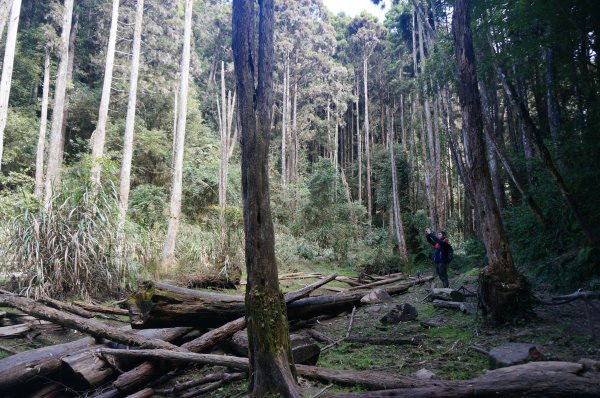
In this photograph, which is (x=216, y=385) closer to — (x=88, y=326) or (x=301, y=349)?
(x=301, y=349)

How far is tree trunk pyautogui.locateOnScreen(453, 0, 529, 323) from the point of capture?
5500 mm

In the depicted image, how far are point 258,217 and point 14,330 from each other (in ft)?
16.3

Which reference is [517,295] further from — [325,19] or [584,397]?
[325,19]

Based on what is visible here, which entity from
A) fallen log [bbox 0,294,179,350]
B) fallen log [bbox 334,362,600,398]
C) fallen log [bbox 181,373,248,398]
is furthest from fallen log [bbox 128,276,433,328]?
fallen log [bbox 334,362,600,398]

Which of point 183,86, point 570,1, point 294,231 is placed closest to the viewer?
point 570,1

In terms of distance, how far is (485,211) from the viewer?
19.3 feet

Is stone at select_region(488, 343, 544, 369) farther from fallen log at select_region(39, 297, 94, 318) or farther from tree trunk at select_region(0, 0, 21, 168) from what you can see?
tree trunk at select_region(0, 0, 21, 168)

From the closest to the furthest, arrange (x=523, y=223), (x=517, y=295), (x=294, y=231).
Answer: (x=517, y=295)
(x=523, y=223)
(x=294, y=231)

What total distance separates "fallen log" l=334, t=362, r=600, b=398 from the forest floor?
853mm

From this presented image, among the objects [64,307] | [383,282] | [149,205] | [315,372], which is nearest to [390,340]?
[315,372]

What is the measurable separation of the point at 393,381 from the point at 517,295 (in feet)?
10.2

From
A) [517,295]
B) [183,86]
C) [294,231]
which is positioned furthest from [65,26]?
[517,295]

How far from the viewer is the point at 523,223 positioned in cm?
912

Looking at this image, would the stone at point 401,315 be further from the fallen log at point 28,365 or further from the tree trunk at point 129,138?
the tree trunk at point 129,138
